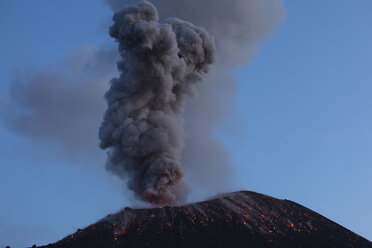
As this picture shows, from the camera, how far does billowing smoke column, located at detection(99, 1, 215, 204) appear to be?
65562 mm

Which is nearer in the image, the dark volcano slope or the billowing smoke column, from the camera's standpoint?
the dark volcano slope

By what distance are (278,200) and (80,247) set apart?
1124 inches

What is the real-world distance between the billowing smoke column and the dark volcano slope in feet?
18.3

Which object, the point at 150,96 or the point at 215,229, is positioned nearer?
the point at 215,229

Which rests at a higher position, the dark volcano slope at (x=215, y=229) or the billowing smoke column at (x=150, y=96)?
the billowing smoke column at (x=150, y=96)

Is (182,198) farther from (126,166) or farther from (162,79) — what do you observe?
(162,79)

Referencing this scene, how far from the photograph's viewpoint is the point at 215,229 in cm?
5669

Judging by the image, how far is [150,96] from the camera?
229 feet

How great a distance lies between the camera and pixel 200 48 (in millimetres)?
72812

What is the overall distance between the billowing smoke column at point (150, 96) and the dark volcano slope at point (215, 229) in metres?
5.59

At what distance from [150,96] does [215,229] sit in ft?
68.9

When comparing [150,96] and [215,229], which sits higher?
[150,96]

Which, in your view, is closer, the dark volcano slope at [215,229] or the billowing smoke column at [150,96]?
the dark volcano slope at [215,229]

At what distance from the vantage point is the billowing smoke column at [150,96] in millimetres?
65562
